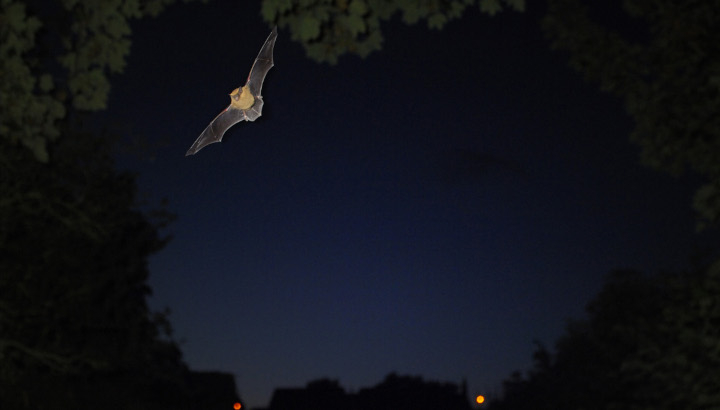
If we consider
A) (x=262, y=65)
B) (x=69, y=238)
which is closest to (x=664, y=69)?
(x=262, y=65)

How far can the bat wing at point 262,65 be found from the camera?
970cm

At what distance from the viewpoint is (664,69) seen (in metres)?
11.2

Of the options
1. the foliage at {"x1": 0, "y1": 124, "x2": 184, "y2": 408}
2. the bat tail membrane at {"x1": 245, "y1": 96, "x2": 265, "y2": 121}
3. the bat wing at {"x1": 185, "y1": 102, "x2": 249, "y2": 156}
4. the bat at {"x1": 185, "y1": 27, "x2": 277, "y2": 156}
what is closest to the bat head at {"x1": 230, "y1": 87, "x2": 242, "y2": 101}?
the bat at {"x1": 185, "y1": 27, "x2": 277, "y2": 156}

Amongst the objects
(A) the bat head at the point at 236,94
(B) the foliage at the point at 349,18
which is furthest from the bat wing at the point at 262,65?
(B) the foliage at the point at 349,18

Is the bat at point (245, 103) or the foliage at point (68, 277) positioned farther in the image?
the foliage at point (68, 277)

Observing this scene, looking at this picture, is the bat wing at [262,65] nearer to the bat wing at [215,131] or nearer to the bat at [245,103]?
the bat at [245,103]

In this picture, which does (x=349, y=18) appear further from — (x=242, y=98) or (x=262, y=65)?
(x=262, y=65)

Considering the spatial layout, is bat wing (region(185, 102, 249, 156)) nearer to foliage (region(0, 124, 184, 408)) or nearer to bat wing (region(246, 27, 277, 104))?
bat wing (region(246, 27, 277, 104))

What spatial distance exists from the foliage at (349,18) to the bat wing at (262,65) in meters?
3.03

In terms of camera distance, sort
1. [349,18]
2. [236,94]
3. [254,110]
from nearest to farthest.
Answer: [349,18] < [236,94] < [254,110]

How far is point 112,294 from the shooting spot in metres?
22.4

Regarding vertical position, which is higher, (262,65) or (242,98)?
(262,65)

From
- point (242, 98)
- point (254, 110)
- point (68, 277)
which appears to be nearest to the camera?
point (242, 98)

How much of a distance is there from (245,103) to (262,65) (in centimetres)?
165
